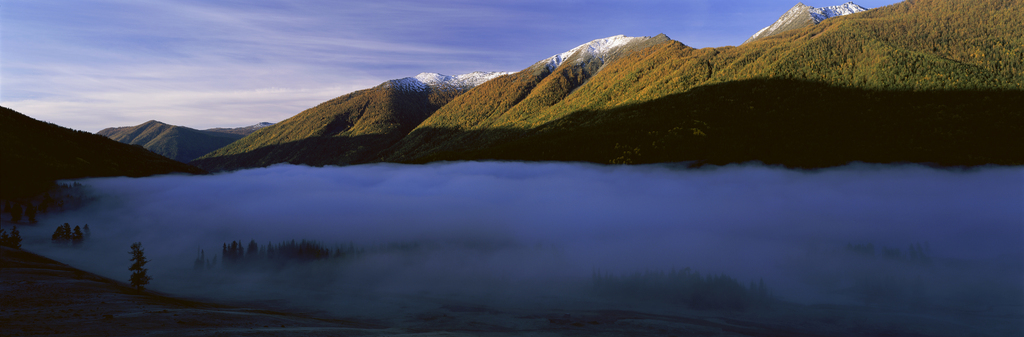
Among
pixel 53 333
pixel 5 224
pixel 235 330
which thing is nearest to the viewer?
pixel 53 333

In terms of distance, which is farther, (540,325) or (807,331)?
(807,331)

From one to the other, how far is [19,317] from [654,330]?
162m

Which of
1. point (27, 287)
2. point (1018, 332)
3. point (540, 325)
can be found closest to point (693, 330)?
point (540, 325)

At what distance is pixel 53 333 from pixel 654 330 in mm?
159135

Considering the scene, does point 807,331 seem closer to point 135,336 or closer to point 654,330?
point 654,330

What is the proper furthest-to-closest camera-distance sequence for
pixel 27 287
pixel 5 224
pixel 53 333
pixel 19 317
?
pixel 5 224 < pixel 27 287 < pixel 19 317 < pixel 53 333

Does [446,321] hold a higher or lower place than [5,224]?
lower

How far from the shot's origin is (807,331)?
642 ft

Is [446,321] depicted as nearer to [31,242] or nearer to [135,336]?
[135,336]

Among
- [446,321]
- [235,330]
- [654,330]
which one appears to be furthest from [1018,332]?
[235,330]

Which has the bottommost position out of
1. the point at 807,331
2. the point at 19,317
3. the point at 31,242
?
the point at 807,331

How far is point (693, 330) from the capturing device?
561ft

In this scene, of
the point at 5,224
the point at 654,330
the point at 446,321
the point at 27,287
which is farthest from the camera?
the point at 5,224

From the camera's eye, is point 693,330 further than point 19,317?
Yes
